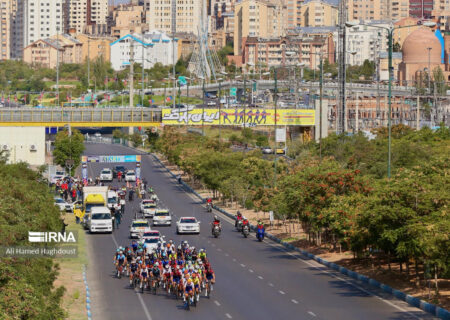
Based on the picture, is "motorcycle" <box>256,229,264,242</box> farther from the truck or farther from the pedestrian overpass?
the pedestrian overpass

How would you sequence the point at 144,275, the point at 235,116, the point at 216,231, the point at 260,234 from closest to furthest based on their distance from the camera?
the point at 144,275
the point at 260,234
the point at 216,231
the point at 235,116

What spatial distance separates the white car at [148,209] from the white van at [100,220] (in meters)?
6.82

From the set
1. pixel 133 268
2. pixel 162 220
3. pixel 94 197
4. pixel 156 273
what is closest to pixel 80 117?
pixel 94 197

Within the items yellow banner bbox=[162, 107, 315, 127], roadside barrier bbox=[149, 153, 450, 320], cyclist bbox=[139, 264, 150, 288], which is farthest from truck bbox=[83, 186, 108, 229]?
yellow banner bbox=[162, 107, 315, 127]

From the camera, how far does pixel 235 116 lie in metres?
114

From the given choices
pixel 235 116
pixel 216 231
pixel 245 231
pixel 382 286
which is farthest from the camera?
pixel 235 116

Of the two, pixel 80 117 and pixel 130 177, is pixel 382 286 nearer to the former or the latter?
pixel 130 177

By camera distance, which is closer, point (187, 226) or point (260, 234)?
point (260, 234)

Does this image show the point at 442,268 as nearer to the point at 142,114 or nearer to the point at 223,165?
the point at 223,165

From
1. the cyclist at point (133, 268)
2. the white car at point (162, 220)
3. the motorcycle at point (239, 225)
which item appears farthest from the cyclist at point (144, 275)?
the white car at point (162, 220)

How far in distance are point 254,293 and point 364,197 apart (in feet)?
29.2

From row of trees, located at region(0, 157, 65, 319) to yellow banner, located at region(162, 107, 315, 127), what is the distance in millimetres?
70687

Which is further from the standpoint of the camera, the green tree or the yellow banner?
the yellow banner

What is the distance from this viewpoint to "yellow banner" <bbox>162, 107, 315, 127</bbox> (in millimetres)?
113875
